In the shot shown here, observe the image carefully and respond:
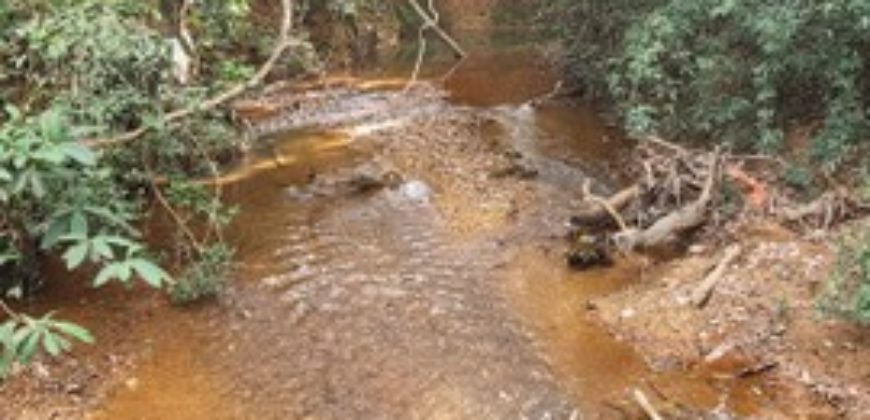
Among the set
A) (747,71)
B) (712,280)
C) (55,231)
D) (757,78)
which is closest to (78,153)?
(55,231)

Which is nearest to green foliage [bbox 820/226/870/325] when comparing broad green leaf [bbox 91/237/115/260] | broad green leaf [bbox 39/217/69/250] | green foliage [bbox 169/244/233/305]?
green foliage [bbox 169/244/233/305]

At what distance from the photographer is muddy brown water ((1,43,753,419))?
21.3 ft

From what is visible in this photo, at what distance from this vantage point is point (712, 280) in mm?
7660

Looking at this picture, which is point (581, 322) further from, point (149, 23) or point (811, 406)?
point (149, 23)

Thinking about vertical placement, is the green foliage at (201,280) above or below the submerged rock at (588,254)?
above

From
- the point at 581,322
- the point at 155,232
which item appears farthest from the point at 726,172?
the point at 155,232

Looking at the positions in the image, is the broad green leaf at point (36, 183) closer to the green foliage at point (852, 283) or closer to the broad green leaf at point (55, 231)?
the broad green leaf at point (55, 231)

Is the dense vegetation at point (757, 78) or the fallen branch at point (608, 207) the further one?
the fallen branch at point (608, 207)

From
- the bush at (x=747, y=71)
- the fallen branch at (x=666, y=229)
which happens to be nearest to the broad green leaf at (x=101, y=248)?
the fallen branch at (x=666, y=229)

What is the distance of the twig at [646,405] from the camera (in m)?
6.00

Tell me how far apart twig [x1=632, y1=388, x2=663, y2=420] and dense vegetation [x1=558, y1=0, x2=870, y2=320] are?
236 cm

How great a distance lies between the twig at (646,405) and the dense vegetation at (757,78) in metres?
2.36

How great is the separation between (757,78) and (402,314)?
4.69 meters

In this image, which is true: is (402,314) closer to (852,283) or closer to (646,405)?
(646,405)
